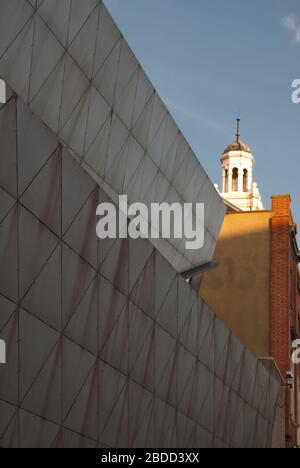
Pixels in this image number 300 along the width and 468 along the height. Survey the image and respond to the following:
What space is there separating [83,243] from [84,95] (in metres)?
5.14

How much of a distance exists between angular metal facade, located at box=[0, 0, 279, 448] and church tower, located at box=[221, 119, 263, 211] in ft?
137

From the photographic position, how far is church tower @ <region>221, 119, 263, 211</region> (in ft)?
221

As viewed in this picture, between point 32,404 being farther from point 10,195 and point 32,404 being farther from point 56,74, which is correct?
point 56,74

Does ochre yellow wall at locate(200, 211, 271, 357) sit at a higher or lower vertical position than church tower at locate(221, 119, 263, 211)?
lower

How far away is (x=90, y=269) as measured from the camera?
1462 centimetres

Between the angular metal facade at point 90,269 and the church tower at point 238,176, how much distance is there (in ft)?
137
